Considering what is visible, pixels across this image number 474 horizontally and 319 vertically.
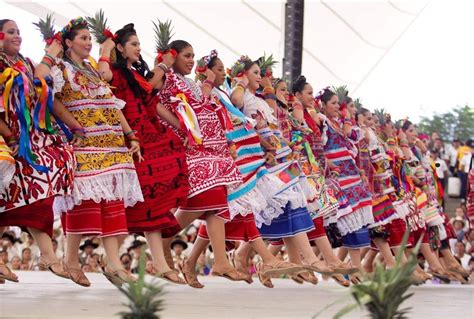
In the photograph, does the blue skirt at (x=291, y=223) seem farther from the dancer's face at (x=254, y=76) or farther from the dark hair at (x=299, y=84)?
the dark hair at (x=299, y=84)

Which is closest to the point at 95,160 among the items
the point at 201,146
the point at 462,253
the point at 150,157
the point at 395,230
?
the point at 150,157

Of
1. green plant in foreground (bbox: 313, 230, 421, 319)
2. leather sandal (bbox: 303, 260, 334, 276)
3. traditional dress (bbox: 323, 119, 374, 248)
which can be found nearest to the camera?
green plant in foreground (bbox: 313, 230, 421, 319)

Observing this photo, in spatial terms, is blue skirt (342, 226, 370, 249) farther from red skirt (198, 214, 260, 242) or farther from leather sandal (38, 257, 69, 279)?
leather sandal (38, 257, 69, 279)

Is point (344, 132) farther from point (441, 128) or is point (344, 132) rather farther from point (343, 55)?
point (441, 128)

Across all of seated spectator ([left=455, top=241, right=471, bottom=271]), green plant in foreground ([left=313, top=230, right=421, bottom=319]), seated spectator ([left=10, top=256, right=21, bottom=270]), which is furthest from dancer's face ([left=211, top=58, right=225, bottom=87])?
seated spectator ([left=455, top=241, right=471, bottom=271])

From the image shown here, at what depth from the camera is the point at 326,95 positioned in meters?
8.52

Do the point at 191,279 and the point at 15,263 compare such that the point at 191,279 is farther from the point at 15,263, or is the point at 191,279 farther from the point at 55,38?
the point at 15,263

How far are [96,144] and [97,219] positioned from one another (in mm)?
428

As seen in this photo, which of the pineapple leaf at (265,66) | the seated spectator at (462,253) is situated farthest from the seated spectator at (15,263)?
the seated spectator at (462,253)

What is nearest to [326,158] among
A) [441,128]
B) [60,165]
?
[60,165]

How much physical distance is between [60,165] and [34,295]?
0.70 metres

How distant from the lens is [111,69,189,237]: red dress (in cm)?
615

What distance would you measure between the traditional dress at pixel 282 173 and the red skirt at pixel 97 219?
1692 mm

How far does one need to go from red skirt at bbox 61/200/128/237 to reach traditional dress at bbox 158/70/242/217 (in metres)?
0.69
